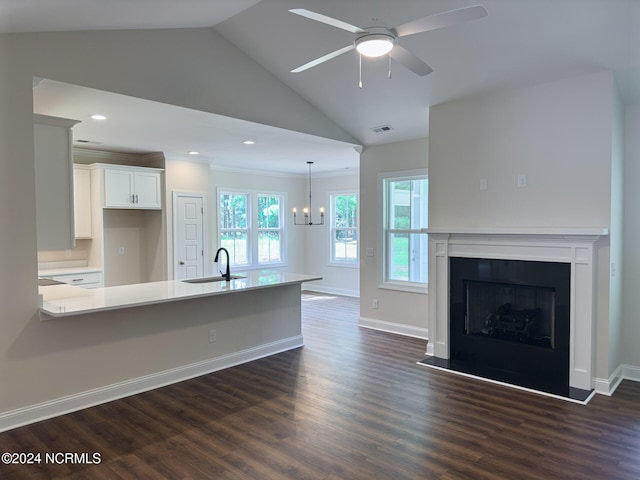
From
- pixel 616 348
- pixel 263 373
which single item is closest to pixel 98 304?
pixel 263 373

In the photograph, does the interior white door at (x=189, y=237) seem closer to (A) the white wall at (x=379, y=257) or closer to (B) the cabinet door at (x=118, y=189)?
(B) the cabinet door at (x=118, y=189)

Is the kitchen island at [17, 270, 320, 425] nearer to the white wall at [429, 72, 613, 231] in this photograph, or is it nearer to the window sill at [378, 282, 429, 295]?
the window sill at [378, 282, 429, 295]

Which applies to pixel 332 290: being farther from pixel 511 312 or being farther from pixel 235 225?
pixel 511 312

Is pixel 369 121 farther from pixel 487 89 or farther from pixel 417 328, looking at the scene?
pixel 417 328

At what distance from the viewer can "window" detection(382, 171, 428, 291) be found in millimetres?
5793

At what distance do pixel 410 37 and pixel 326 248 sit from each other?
5.96 metres

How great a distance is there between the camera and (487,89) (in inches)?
165

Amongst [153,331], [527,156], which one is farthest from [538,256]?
[153,331]

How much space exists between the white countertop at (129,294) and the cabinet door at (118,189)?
1.99 metres

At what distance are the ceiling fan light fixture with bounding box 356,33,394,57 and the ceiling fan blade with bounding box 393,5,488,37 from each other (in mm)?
81

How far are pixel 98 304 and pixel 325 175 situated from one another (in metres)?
6.35

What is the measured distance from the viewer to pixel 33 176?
3.15 meters

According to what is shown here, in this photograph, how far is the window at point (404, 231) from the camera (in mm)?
5793

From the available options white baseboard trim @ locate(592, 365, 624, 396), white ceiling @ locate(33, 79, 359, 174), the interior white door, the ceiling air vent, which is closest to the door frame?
the interior white door
